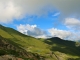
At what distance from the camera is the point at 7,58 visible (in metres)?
61.6

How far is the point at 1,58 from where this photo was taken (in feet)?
198

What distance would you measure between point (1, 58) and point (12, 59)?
12.8 ft

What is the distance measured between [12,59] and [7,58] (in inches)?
70.8

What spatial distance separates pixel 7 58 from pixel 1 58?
2143 millimetres

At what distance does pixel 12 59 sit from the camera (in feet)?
204
